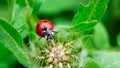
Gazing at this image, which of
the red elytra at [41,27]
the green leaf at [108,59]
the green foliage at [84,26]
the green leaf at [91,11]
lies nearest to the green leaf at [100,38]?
the green leaf at [108,59]

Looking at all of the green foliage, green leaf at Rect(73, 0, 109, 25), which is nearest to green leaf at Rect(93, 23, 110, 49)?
green leaf at Rect(73, 0, 109, 25)

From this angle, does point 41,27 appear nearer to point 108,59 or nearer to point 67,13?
point 108,59

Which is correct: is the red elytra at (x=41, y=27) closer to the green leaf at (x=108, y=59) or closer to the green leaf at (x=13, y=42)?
the green leaf at (x=13, y=42)

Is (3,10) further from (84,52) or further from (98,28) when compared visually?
(84,52)

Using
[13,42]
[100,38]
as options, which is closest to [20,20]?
[13,42]

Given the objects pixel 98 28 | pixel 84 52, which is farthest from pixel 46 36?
pixel 98 28

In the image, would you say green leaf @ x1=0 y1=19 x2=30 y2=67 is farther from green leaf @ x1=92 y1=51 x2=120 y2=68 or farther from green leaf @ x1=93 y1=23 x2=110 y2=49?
green leaf @ x1=93 y1=23 x2=110 y2=49
